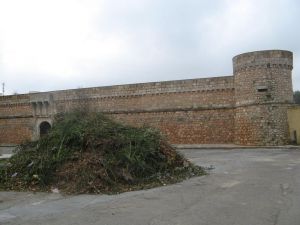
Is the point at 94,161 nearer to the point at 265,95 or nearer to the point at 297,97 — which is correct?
the point at 265,95

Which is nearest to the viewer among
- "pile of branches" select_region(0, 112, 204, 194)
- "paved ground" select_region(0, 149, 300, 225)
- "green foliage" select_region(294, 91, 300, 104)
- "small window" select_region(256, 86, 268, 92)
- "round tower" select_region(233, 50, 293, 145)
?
"paved ground" select_region(0, 149, 300, 225)

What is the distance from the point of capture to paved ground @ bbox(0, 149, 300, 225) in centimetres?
686

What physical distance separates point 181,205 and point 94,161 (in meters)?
3.40

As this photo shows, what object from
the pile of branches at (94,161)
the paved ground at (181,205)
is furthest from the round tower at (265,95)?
the paved ground at (181,205)

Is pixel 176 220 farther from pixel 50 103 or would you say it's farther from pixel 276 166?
pixel 50 103

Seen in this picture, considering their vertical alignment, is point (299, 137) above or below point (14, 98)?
below

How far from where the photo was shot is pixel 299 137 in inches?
938

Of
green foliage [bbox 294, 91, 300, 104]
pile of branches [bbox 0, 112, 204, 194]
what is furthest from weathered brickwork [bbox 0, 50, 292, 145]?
green foliage [bbox 294, 91, 300, 104]

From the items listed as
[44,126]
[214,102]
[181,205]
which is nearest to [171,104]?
[214,102]

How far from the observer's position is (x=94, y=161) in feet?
35.0

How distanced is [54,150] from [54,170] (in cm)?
87

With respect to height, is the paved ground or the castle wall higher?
the castle wall

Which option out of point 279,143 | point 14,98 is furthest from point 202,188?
point 14,98

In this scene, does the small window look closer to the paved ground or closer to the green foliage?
the paved ground
